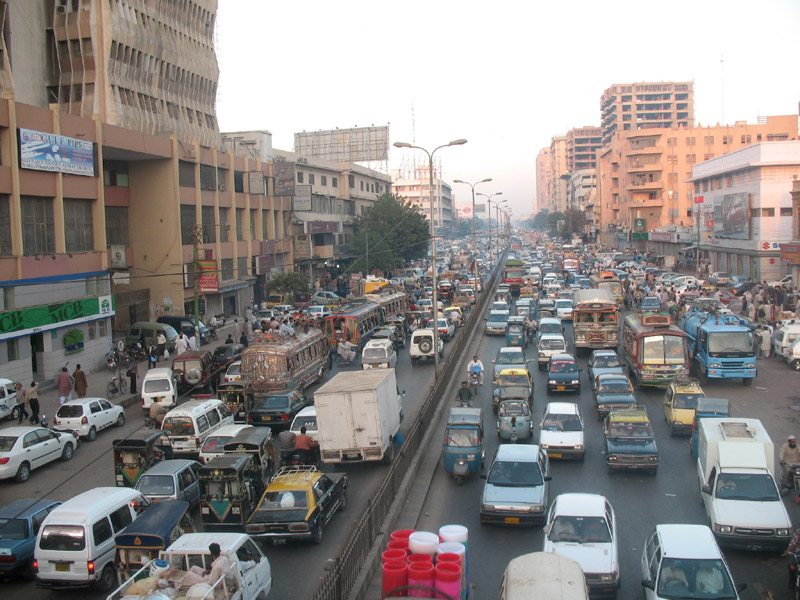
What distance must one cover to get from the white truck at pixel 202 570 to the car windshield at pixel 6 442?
10.3 m

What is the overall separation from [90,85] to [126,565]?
41184mm

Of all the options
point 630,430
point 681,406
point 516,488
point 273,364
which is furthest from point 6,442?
point 681,406

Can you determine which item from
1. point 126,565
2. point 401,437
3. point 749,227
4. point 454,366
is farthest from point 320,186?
point 126,565

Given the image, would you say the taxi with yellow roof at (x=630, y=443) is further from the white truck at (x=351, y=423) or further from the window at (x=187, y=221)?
the window at (x=187, y=221)

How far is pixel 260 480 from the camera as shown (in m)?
17.5

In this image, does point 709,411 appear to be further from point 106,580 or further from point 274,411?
point 106,580

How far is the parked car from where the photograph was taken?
50.7 feet

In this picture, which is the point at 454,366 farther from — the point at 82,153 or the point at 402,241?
the point at 402,241

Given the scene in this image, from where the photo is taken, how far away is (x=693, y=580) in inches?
440

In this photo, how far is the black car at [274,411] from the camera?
78.2ft

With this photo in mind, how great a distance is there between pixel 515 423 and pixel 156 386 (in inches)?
505

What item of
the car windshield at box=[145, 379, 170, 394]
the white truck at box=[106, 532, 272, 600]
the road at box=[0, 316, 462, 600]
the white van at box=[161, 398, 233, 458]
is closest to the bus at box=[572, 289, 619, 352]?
the road at box=[0, 316, 462, 600]

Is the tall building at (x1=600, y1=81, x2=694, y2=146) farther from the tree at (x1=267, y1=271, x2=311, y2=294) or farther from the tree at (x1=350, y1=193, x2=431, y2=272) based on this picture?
the tree at (x1=267, y1=271, x2=311, y2=294)

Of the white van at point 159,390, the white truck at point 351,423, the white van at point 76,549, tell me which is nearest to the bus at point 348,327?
the white van at point 159,390
